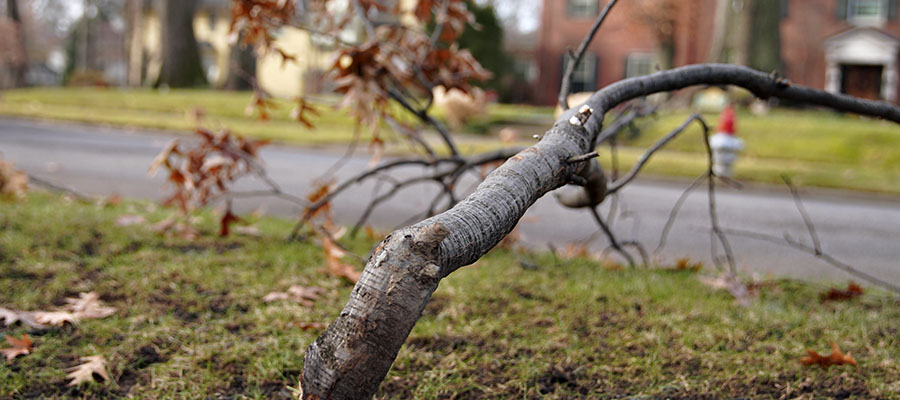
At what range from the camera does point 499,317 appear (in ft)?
9.35

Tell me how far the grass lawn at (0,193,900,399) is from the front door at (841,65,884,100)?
2704cm

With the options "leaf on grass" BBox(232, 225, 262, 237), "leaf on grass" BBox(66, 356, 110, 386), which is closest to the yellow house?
"leaf on grass" BBox(232, 225, 262, 237)

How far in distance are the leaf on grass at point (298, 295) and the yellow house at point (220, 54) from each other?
21347 mm

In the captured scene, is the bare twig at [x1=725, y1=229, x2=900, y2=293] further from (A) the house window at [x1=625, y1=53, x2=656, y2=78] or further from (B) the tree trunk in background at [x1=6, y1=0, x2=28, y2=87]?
(B) the tree trunk in background at [x1=6, y1=0, x2=28, y2=87]

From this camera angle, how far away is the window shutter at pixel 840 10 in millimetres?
26062

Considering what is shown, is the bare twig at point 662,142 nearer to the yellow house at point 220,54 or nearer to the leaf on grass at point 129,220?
the leaf on grass at point 129,220

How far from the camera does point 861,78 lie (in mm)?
27141

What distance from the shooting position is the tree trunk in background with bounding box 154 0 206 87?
24.9 meters

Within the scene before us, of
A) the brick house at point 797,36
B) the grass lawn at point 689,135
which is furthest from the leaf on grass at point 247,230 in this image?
the brick house at point 797,36

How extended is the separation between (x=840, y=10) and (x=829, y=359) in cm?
2799

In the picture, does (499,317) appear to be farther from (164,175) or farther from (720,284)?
(164,175)

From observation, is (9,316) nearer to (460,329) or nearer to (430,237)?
(460,329)

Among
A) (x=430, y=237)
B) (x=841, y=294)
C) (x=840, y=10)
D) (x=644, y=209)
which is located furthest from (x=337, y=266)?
(x=840, y=10)

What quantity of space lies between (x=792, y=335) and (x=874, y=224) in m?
4.96
